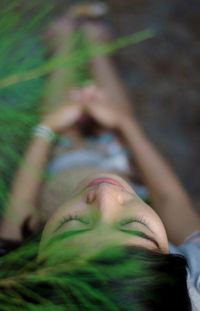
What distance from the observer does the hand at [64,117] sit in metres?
1.24

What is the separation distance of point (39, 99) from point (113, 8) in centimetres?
62

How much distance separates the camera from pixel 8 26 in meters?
0.77

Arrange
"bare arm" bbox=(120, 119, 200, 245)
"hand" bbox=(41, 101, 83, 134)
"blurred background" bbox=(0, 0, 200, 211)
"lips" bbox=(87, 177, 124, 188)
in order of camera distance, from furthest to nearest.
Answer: "blurred background" bbox=(0, 0, 200, 211)
"hand" bbox=(41, 101, 83, 134)
"bare arm" bbox=(120, 119, 200, 245)
"lips" bbox=(87, 177, 124, 188)

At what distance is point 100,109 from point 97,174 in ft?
1.49

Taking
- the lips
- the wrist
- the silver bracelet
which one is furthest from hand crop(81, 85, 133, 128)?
the lips

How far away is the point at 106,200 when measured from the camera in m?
0.72

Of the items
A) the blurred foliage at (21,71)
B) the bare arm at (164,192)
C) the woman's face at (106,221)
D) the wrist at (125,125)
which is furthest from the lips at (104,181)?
the wrist at (125,125)

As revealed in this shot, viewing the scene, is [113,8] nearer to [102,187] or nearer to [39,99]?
[39,99]

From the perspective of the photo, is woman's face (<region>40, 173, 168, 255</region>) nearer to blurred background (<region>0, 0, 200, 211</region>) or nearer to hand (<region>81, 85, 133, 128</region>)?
hand (<region>81, 85, 133, 128</region>)

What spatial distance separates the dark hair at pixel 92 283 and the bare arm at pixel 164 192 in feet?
1.44

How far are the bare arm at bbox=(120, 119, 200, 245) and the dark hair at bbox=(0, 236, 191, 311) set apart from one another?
17.3 inches

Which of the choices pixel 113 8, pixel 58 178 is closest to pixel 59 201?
pixel 58 178

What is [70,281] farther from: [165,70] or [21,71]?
[165,70]

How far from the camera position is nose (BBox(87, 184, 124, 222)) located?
0.69 metres
